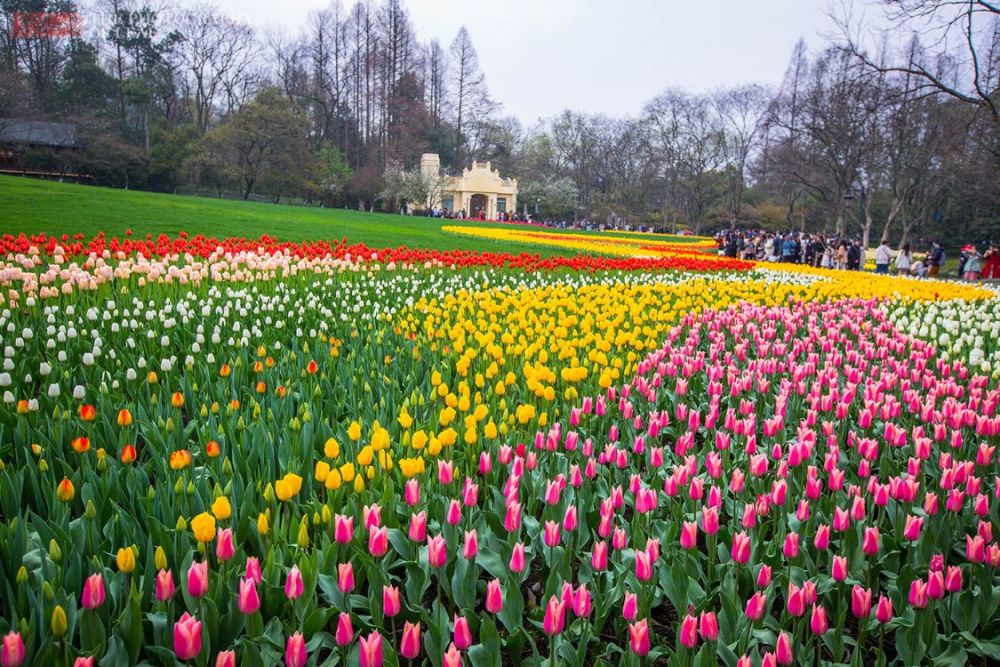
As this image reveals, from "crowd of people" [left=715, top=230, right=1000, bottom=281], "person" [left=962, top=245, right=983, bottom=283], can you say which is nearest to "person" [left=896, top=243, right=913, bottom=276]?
"crowd of people" [left=715, top=230, right=1000, bottom=281]

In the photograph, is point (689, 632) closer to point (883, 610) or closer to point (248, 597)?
point (883, 610)

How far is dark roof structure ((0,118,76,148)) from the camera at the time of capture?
140 feet

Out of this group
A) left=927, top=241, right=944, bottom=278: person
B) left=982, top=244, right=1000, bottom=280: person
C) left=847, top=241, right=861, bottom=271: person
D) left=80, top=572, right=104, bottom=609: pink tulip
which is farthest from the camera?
left=927, top=241, right=944, bottom=278: person

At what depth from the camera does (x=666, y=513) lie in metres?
2.83

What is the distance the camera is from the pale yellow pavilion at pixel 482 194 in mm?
62625

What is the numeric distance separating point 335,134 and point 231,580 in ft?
202

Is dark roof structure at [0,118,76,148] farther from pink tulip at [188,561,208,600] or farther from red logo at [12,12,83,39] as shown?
pink tulip at [188,561,208,600]

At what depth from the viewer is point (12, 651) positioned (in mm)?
1374

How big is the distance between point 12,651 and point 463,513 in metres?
1.40

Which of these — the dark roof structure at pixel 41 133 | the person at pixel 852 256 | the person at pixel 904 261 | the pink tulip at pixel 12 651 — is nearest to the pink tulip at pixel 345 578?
the pink tulip at pixel 12 651

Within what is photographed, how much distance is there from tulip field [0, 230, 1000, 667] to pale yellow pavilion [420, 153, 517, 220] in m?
58.1

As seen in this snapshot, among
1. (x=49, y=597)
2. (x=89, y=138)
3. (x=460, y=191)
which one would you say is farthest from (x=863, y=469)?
(x=460, y=191)

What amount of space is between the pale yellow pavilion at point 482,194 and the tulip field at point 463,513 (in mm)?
58078

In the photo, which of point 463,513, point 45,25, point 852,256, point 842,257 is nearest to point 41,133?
point 45,25
